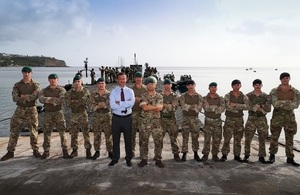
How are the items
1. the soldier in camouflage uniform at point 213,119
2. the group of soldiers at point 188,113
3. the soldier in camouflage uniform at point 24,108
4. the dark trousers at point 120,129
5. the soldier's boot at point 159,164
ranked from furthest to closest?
the soldier in camouflage uniform at point 24,108 → the soldier in camouflage uniform at point 213,119 → the group of soldiers at point 188,113 → the dark trousers at point 120,129 → the soldier's boot at point 159,164

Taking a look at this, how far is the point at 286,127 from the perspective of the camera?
6617mm

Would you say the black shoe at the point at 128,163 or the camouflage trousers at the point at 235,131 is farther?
the camouflage trousers at the point at 235,131

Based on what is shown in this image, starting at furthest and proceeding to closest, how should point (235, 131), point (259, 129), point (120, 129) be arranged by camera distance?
point (235, 131), point (259, 129), point (120, 129)

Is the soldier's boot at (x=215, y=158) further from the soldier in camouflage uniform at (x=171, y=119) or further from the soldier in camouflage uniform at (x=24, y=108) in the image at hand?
the soldier in camouflage uniform at (x=24, y=108)

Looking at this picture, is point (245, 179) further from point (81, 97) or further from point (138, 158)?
point (81, 97)

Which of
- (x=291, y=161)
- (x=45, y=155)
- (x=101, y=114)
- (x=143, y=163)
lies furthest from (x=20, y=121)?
(x=291, y=161)

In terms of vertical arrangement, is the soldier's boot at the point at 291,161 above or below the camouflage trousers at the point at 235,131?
below

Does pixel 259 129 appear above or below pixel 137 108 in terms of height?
below

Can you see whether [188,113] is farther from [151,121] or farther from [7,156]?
[7,156]

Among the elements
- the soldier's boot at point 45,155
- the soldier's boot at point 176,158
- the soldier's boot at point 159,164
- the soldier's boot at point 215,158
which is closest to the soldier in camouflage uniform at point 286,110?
the soldier's boot at point 215,158

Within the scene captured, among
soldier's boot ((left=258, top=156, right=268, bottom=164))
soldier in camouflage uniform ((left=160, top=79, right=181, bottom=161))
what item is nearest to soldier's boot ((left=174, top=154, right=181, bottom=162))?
soldier in camouflage uniform ((left=160, top=79, right=181, bottom=161))

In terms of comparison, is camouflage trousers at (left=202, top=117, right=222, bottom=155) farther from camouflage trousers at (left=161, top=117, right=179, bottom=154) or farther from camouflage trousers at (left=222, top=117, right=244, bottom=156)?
camouflage trousers at (left=161, top=117, right=179, bottom=154)

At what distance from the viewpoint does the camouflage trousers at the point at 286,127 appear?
21.6 feet

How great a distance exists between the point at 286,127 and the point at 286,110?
42cm
